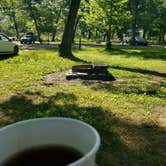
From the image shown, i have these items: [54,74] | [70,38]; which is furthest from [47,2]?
[54,74]

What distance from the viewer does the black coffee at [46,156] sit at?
2398 mm

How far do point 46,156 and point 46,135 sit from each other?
0.21 metres

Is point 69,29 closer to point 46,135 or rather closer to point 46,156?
point 46,135

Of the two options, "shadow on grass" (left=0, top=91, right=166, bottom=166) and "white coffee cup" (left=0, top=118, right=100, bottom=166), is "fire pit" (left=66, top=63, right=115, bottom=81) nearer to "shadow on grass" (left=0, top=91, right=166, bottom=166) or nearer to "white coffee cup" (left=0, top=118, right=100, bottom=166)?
"shadow on grass" (left=0, top=91, right=166, bottom=166)

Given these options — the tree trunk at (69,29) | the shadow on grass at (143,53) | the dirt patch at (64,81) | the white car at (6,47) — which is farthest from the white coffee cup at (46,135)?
the shadow on grass at (143,53)

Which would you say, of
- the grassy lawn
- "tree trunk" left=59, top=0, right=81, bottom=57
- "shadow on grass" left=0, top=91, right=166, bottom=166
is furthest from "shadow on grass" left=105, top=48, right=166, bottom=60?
"shadow on grass" left=0, top=91, right=166, bottom=166

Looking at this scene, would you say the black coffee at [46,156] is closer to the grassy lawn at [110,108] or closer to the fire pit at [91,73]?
the grassy lawn at [110,108]

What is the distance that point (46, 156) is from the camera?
2.50 meters

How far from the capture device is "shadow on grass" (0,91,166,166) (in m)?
4.70

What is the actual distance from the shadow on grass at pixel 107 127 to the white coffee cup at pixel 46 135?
1959mm

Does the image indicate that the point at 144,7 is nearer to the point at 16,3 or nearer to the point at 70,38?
the point at 16,3

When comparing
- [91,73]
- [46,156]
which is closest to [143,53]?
[91,73]

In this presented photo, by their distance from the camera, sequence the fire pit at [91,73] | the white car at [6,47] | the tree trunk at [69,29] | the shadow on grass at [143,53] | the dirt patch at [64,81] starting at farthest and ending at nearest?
the shadow on grass at [143,53]
the white car at [6,47]
the tree trunk at [69,29]
the fire pit at [91,73]
the dirt patch at [64,81]

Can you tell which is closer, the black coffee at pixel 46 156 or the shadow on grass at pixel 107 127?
the black coffee at pixel 46 156
